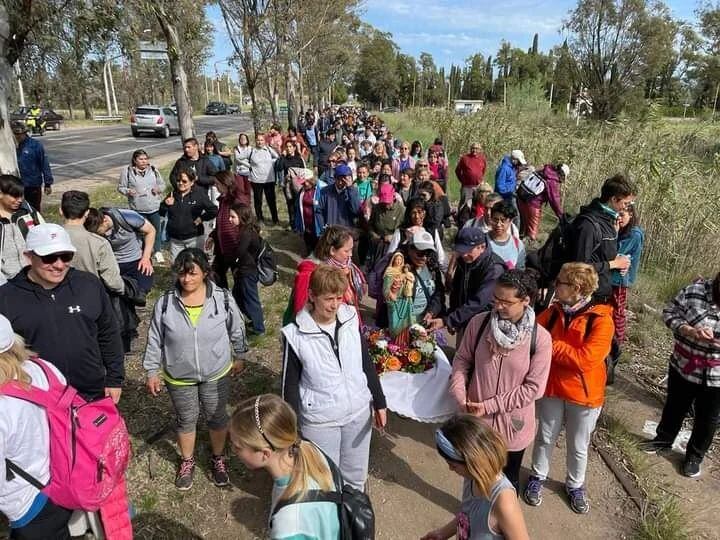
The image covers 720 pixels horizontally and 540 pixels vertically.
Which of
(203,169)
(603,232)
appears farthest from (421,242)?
(203,169)

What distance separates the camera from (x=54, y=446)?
202 centimetres

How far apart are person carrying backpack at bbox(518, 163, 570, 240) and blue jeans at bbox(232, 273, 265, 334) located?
4792 mm

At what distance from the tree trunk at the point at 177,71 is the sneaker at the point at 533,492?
905 cm

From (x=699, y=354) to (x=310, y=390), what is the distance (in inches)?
104

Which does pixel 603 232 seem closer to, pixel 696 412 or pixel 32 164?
pixel 696 412

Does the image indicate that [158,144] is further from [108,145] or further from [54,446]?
[54,446]

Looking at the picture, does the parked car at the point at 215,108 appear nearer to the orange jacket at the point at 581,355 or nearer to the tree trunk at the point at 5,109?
the tree trunk at the point at 5,109

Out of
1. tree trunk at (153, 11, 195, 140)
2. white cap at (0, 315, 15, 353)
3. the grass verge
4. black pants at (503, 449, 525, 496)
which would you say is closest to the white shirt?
white cap at (0, 315, 15, 353)

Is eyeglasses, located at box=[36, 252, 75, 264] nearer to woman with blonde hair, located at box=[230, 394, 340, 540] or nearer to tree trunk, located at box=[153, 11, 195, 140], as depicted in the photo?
woman with blonde hair, located at box=[230, 394, 340, 540]

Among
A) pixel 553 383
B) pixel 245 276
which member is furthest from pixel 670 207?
pixel 245 276

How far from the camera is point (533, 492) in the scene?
3273 millimetres

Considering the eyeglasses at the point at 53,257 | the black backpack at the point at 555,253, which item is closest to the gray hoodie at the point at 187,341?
the eyeglasses at the point at 53,257

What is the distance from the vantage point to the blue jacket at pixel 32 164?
784cm

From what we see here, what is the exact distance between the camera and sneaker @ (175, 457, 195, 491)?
11.0 feet
